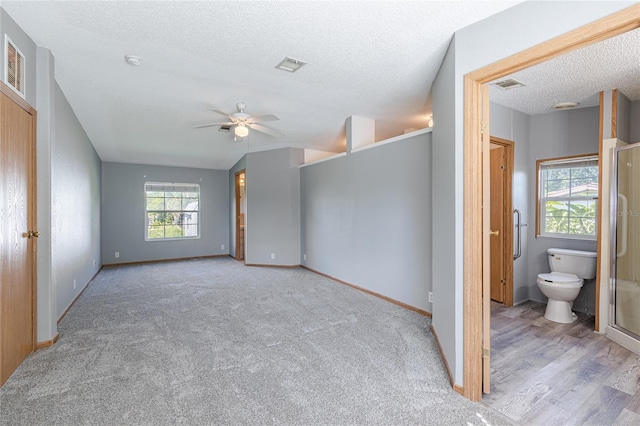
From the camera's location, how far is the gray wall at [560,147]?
3.37 metres

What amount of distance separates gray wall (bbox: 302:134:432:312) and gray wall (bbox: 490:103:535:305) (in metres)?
1.25

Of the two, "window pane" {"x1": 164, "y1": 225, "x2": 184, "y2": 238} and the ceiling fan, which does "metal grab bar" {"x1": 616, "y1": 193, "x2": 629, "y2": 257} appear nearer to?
the ceiling fan

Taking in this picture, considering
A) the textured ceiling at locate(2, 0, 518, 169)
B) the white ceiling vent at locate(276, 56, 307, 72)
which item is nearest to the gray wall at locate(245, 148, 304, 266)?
the textured ceiling at locate(2, 0, 518, 169)

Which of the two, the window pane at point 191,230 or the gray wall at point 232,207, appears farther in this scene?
the window pane at point 191,230

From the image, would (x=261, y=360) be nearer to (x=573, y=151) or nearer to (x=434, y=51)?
(x=434, y=51)

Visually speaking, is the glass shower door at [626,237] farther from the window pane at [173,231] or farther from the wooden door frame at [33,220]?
the window pane at [173,231]

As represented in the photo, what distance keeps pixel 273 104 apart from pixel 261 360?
2892 mm

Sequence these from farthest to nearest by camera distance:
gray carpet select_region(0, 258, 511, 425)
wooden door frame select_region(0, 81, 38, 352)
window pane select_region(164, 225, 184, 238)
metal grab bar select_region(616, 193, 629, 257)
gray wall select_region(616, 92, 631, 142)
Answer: window pane select_region(164, 225, 184, 238), gray wall select_region(616, 92, 631, 142), metal grab bar select_region(616, 193, 629, 257), wooden door frame select_region(0, 81, 38, 352), gray carpet select_region(0, 258, 511, 425)

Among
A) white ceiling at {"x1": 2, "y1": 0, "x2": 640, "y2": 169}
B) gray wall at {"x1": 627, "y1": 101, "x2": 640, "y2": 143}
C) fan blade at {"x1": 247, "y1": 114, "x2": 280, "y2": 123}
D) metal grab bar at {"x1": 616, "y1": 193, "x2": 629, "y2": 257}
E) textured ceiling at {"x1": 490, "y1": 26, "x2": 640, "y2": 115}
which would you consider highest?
white ceiling at {"x1": 2, "y1": 0, "x2": 640, "y2": 169}

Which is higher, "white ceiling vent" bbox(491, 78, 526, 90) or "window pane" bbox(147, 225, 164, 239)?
"white ceiling vent" bbox(491, 78, 526, 90)

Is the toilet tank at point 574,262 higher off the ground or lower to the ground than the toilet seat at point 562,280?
higher

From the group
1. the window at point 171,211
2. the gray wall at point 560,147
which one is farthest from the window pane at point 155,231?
the gray wall at point 560,147

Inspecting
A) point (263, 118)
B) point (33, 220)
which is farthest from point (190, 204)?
point (33, 220)

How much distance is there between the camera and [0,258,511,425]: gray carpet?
5.61 feet
